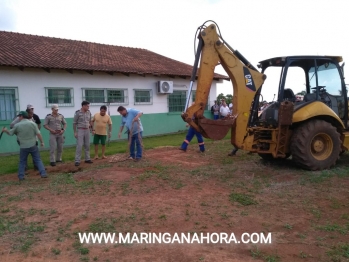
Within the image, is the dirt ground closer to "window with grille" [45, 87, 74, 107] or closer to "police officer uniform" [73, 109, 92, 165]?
"police officer uniform" [73, 109, 92, 165]

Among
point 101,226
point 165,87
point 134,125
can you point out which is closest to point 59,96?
point 165,87

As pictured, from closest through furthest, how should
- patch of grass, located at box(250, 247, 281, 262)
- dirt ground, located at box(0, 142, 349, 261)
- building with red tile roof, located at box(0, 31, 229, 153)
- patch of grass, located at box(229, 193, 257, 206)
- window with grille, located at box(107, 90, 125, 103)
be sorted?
patch of grass, located at box(250, 247, 281, 262)
dirt ground, located at box(0, 142, 349, 261)
patch of grass, located at box(229, 193, 257, 206)
building with red tile roof, located at box(0, 31, 229, 153)
window with grille, located at box(107, 90, 125, 103)

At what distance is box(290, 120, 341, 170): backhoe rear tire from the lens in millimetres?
6883

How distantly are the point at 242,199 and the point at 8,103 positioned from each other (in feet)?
33.8

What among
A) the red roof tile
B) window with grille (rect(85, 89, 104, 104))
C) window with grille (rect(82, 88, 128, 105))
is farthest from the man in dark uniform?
window with grille (rect(85, 89, 104, 104))

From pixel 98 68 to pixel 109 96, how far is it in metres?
1.53

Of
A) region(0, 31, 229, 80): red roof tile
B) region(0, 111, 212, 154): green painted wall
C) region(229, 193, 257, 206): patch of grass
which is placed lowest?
region(229, 193, 257, 206): patch of grass

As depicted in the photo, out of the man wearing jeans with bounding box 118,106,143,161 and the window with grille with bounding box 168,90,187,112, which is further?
the window with grille with bounding box 168,90,187,112

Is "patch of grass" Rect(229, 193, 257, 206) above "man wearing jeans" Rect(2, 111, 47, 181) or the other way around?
the other way around

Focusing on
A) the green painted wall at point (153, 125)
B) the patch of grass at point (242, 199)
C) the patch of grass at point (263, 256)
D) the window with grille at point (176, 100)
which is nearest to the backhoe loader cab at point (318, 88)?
the patch of grass at point (242, 199)

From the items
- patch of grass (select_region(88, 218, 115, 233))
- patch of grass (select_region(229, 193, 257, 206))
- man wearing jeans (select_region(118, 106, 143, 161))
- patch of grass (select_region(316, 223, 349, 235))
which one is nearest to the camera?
patch of grass (select_region(316, 223, 349, 235))

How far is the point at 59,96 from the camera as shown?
13633 millimetres

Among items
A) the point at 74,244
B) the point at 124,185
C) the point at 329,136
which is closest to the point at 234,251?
the point at 74,244

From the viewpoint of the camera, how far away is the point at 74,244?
150 inches
